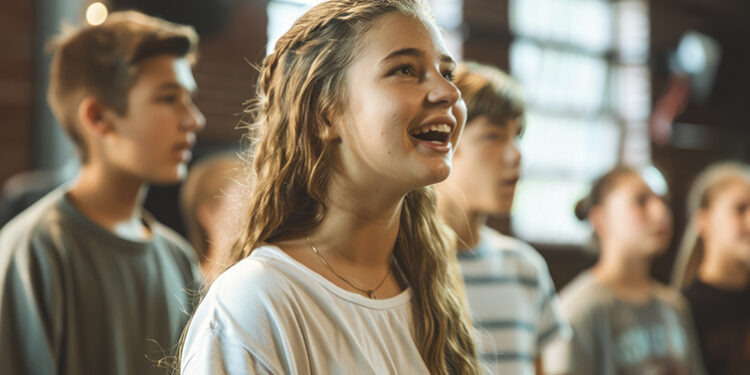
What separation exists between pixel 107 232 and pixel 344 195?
96 centimetres

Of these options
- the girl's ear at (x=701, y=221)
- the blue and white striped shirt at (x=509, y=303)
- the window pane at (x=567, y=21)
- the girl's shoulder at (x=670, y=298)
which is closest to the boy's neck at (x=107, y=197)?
the blue and white striped shirt at (x=509, y=303)

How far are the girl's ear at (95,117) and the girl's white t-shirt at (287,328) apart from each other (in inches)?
42.2

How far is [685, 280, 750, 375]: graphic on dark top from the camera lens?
3480 mm

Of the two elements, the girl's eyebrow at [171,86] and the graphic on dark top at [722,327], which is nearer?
the girl's eyebrow at [171,86]

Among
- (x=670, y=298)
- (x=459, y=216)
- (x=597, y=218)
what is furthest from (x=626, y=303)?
(x=459, y=216)

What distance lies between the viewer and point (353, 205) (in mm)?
1267

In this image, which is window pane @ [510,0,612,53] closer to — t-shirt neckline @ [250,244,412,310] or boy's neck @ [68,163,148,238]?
boy's neck @ [68,163,148,238]

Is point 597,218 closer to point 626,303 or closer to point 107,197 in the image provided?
point 626,303

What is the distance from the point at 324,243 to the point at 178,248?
3.57 ft

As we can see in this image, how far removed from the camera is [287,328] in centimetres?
111

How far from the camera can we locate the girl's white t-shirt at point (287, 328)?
42.1 inches

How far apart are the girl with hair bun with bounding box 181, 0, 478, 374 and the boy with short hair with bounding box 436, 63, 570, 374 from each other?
32.7 inches

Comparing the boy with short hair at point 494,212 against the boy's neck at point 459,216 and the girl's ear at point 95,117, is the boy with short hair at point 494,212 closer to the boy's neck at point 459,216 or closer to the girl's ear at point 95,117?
the boy's neck at point 459,216

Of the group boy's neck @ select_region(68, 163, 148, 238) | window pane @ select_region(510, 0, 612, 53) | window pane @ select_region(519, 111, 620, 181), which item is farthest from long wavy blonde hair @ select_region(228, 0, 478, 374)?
window pane @ select_region(510, 0, 612, 53)
